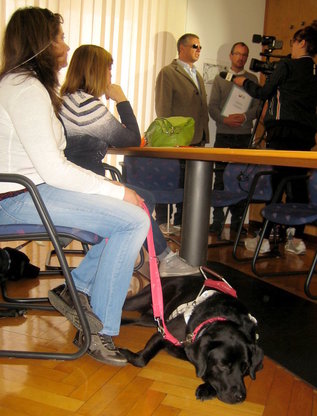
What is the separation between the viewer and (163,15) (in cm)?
438

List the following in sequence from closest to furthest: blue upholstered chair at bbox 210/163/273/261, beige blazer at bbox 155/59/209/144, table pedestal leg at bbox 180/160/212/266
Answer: table pedestal leg at bbox 180/160/212/266 → blue upholstered chair at bbox 210/163/273/261 → beige blazer at bbox 155/59/209/144

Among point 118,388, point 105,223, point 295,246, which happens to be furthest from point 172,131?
point 295,246

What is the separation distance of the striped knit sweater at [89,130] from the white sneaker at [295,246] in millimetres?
1989

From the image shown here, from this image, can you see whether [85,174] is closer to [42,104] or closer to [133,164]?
[42,104]

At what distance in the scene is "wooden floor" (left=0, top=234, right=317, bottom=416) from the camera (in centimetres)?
125

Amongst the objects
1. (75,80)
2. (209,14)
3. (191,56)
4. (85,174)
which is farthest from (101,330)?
(209,14)

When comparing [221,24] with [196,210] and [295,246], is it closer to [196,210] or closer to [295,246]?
[295,246]

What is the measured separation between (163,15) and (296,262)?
2889 mm

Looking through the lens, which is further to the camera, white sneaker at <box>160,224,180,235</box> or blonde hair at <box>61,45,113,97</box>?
white sneaker at <box>160,224,180,235</box>

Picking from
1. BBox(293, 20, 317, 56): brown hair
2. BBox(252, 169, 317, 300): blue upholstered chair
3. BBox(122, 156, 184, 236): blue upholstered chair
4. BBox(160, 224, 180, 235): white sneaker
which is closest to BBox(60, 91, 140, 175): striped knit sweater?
BBox(252, 169, 317, 300): blue upholstered chair

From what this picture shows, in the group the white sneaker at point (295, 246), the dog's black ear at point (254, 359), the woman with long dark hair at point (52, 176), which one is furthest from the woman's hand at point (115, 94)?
the white sneaker at point (295, 246)

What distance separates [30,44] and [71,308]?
92cm

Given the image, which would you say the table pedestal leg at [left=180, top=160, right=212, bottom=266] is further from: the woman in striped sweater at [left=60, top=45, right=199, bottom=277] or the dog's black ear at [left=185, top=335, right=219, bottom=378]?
the dog's black ear at [left=185, top=335, right=219, bottom=378]

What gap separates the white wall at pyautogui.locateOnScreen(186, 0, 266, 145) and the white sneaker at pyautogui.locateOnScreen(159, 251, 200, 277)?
3.27m
